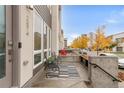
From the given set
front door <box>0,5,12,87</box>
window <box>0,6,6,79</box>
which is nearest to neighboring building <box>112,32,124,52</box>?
front door <box>0,5,12,87</box>

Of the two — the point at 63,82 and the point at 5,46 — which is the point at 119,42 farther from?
the point at 5,46

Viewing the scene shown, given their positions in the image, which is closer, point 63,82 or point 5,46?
point 5,46

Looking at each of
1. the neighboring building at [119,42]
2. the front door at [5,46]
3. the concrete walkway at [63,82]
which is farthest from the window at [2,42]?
the neighboring building at [119,42]

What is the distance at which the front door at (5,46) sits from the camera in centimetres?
337

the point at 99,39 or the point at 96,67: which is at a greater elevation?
the point at 99,39

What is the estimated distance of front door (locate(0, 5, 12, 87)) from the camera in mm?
3368

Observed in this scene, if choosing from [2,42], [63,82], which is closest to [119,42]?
[63,82]

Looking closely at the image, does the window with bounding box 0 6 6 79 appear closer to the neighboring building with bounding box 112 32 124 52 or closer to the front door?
the front door

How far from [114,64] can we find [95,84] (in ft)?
2.87

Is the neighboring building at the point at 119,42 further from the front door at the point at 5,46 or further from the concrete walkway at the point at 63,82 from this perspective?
the front door at the point at 5,46

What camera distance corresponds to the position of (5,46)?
3.50 meters

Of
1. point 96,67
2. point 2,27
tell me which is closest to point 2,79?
point 2,27
